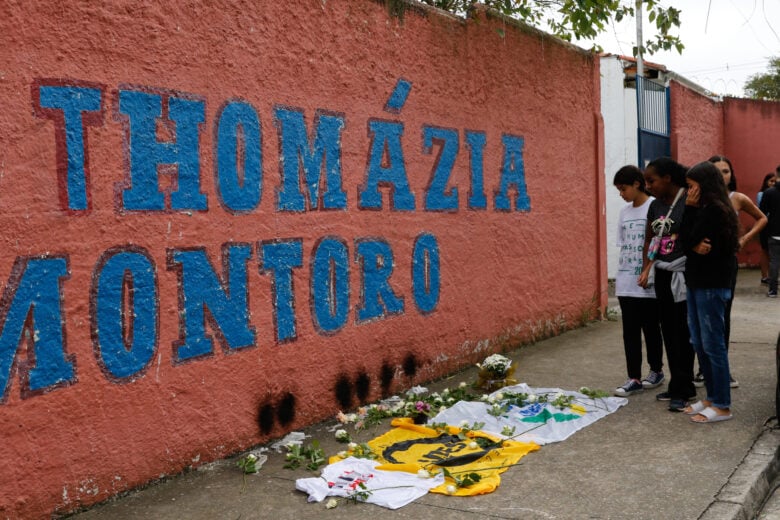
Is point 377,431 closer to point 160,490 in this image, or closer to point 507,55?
point 160,490

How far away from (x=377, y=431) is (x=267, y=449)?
77cm

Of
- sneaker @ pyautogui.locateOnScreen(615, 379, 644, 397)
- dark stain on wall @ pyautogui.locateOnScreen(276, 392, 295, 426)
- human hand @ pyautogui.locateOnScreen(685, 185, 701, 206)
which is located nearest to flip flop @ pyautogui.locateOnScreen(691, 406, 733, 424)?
sneaker @ pyautogui.locateOnScreen(615, 379, 644, 397)

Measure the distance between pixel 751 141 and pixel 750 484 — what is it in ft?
44.9

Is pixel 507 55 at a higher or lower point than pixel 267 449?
higher

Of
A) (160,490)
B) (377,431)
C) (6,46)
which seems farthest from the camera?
(377,431)

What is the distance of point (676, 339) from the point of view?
5.59 metres

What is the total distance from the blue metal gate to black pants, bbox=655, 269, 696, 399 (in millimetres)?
7628

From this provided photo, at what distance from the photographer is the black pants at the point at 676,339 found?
5.49m

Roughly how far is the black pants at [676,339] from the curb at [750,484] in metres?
0.79

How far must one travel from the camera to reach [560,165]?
28.8 feet

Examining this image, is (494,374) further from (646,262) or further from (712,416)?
(712,416)

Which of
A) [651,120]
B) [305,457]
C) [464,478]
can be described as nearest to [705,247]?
[464,478]

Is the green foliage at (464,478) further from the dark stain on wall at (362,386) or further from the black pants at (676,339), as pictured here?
the black pants at (676,339)

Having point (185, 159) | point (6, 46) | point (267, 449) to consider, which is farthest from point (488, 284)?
point (6, 46)
